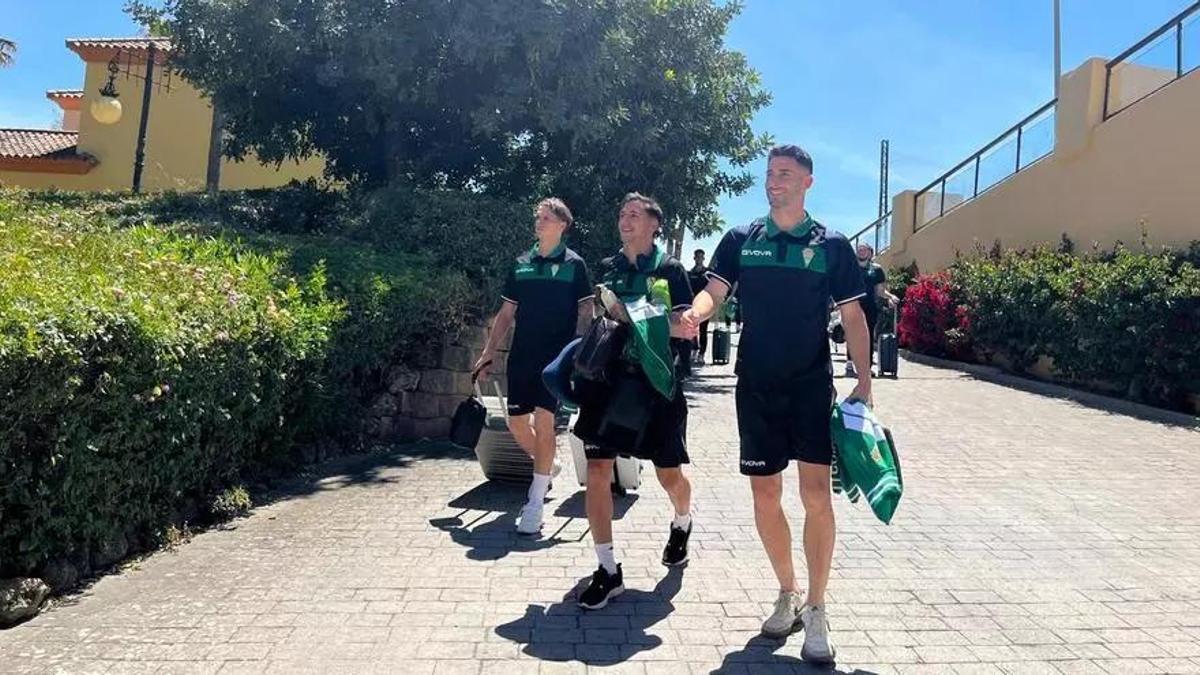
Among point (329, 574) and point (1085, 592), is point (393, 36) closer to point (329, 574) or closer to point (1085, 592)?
point (329, 574)

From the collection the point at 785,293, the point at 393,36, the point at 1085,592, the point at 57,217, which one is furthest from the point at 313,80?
the point at 1085,592

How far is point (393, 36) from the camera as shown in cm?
970

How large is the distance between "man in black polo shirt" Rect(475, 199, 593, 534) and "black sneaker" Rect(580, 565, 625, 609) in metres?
1.14

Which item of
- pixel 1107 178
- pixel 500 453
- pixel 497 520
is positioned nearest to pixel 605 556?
pixel 497 520

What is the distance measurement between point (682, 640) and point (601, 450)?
2.85 ft

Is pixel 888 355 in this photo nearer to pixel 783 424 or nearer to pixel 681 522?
pixel 681 522

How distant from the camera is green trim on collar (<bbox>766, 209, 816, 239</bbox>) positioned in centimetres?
369

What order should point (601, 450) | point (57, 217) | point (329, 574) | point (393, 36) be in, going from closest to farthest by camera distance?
point (601, 450) → point (329, 574) → point (57, 217) → point (393, 36)

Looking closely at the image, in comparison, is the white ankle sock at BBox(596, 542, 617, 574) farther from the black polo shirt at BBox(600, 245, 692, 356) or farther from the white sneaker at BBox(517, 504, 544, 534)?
the white sneaker at BBox(517, 504, 544, 534)

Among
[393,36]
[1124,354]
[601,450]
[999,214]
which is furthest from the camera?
[999,214]

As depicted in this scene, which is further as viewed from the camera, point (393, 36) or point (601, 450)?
point (393, 36)

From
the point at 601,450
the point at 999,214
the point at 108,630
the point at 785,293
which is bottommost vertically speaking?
the point at 108,630

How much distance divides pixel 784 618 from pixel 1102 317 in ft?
30.0

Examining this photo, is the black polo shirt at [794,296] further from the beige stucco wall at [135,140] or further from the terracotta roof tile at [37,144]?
the terracotta roof tile at [37,144]
